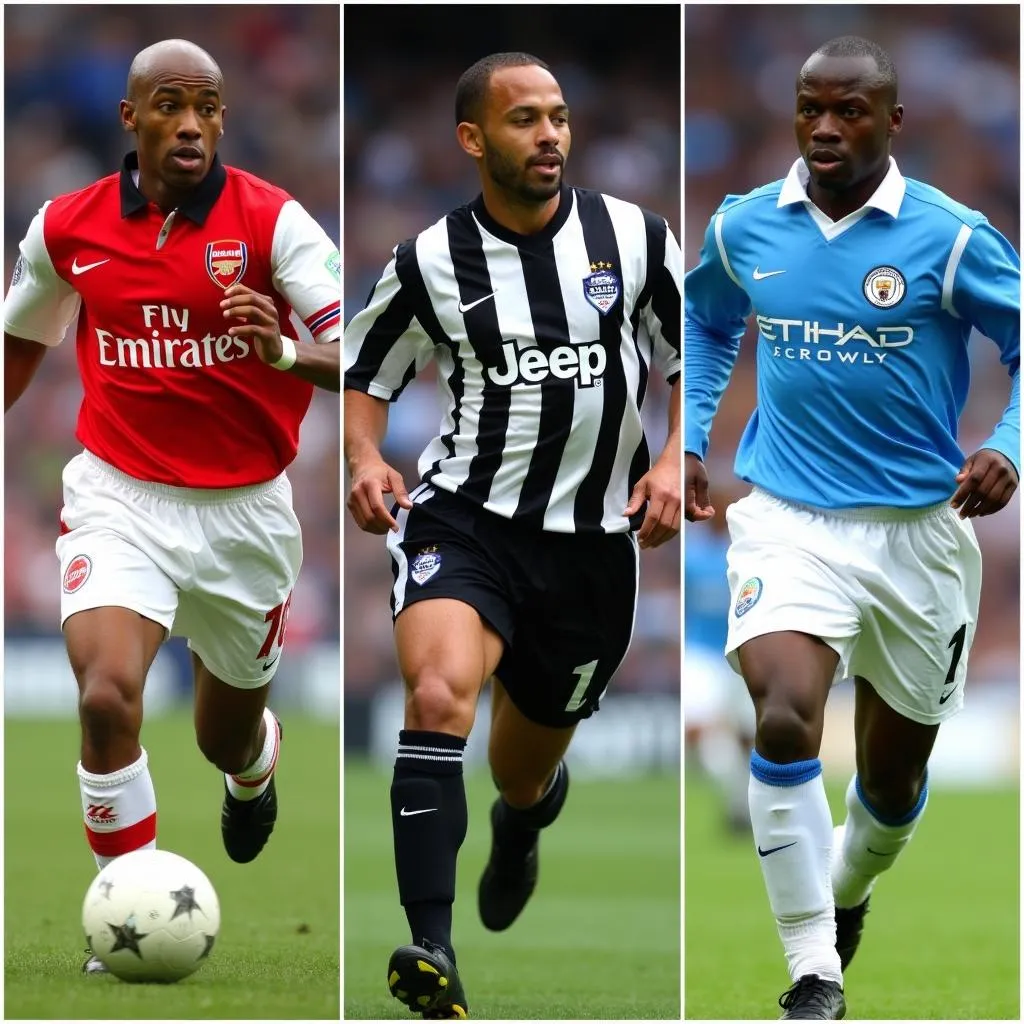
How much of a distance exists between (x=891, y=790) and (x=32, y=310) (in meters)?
2.81

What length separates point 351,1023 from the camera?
4500mm

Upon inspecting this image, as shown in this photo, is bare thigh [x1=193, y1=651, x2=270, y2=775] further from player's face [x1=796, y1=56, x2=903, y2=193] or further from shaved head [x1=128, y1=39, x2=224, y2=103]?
player's face [x1=796, y1=56, x2=903, y2=193]

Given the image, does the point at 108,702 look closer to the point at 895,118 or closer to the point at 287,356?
the point at 287,356

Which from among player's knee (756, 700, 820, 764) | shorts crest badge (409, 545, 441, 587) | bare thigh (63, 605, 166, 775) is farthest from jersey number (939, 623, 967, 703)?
bare thigh (63, 605, 166, 775)

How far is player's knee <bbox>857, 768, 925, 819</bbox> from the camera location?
5.21 metres

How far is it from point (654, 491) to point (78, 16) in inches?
356

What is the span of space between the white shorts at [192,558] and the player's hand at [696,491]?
1.27m

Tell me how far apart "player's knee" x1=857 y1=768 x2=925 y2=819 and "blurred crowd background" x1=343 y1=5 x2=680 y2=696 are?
1.99 meters

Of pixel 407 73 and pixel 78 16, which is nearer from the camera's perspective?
pixel 407 73

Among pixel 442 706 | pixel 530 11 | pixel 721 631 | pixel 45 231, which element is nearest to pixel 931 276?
pixel 442 706

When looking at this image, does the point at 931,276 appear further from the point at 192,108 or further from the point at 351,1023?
the point at 351,1023

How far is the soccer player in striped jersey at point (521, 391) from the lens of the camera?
15.9 ft

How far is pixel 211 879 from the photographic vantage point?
755 cm

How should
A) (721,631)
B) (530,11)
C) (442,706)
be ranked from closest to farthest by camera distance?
(442,706) < (530,11) < (721,631)
